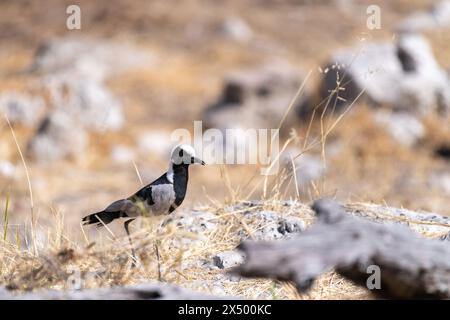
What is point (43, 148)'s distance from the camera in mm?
12875

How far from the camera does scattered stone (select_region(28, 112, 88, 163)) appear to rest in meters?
12.9

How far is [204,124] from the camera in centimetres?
1527

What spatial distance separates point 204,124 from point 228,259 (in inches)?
446

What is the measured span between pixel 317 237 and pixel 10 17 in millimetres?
23594

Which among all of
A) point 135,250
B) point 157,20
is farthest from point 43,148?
point 157,20

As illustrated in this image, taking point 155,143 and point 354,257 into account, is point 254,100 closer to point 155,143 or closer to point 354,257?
point 155,143

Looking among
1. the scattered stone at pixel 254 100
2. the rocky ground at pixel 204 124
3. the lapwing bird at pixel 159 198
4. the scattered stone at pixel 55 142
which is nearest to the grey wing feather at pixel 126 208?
the lapwing bird at pixel 159 198

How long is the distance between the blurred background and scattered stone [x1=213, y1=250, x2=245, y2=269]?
648 millimetres

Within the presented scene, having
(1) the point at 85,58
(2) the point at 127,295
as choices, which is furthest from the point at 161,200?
(1) the point at 85,58

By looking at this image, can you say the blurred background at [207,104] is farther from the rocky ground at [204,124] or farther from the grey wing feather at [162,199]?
the grey wing feather at [162,199]

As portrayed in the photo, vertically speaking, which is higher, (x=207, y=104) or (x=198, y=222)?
(x=207, y=104)

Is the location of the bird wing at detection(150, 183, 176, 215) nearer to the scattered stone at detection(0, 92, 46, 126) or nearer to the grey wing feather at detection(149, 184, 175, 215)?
the grey wing feather at detection(149, 184, 175, 215)

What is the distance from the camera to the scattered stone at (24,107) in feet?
44.6
